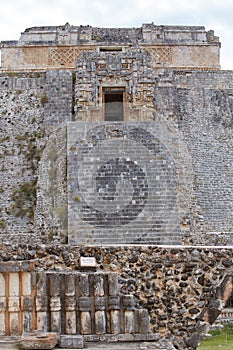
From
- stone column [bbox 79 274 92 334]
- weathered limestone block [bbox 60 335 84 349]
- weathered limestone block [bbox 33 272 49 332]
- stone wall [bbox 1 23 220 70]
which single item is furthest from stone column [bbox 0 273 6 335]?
stone wall [bbox 1 23 220 70]

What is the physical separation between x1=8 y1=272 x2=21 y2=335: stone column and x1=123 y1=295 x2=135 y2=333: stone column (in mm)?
1039

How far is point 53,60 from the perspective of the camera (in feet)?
69.6

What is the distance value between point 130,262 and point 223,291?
1209mm

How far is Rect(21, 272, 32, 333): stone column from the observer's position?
18.0 ft

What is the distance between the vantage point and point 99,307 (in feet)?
18.6

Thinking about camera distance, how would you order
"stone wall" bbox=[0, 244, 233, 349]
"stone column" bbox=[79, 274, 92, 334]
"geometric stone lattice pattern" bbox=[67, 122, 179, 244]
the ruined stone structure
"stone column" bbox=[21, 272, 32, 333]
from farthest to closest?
1. the ruined stone structure
2. "geometric stone lattice pattern" bbox=[67, 122, 179, 244]
3. "stone wall" bbox=[0, 244, 233, 349]
4. "stone column" bbox=[79, 274, 92, 334]
5. "stone column" bbox=[21, 272, 32, 333]

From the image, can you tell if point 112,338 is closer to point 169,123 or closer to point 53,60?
point 169,123

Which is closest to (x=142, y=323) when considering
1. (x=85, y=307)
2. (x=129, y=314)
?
(x=129, y=314)

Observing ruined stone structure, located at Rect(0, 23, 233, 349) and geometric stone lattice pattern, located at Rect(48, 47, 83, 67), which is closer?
ruined stone structure, located at Rect(0, 23, 233, 349)

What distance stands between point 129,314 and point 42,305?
0.88 meters

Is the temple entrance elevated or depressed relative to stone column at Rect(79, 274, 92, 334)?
elevated

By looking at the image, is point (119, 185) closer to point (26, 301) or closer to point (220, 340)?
point (220, 340)

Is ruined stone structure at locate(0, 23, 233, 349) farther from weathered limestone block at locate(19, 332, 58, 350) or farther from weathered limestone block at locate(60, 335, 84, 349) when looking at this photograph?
weathered limestone block at locate(19, 332, 58, 350)

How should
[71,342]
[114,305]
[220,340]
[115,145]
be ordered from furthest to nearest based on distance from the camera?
[115,145] < [220,340] < [114,305] < [71,342]
